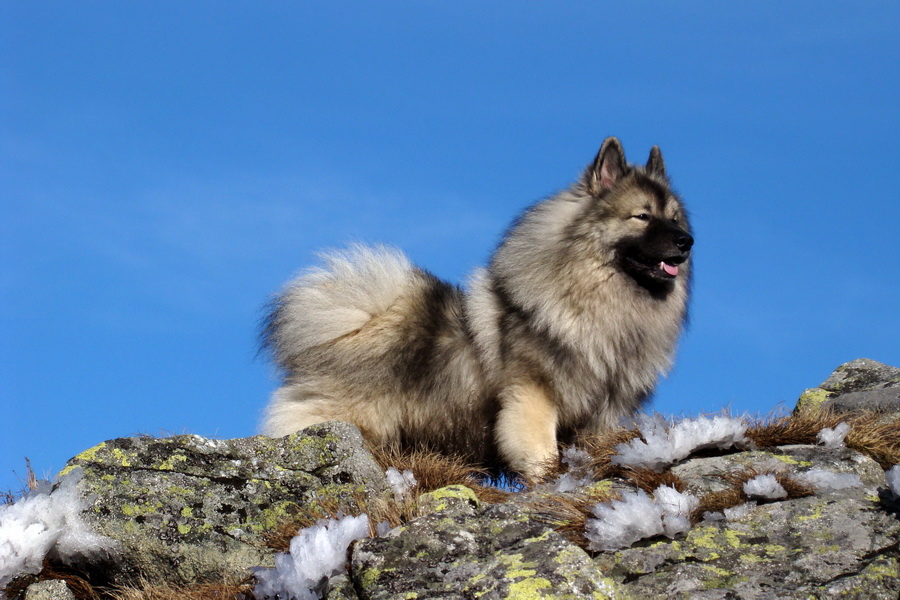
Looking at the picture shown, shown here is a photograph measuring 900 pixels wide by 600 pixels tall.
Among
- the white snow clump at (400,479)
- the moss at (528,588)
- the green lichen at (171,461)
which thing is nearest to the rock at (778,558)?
the moss at (528,588)

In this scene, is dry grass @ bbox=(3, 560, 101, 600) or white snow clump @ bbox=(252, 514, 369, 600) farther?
dry grass @ bbox=(3, 560, 101, 600)

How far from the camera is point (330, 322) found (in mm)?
6914

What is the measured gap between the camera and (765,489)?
4.30m

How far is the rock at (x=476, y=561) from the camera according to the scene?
11.6 feet

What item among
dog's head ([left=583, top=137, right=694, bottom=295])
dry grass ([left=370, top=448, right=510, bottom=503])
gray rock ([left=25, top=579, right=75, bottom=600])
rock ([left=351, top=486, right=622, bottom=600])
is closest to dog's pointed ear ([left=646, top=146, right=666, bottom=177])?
dog's head ([left=583, top=137, right=694, bottom=295])

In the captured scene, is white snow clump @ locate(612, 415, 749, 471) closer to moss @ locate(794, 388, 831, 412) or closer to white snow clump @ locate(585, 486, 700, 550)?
white snow clump @ locate(585, 486, 700, 550)

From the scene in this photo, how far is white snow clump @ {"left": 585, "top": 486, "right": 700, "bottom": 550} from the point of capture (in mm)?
3961

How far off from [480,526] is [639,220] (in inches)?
132

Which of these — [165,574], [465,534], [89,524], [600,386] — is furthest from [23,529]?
[600,386]

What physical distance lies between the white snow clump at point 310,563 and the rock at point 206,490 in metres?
0.57

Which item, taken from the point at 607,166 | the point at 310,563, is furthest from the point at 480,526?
the point at 607,166

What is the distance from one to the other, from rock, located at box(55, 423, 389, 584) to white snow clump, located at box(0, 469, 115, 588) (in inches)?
2.8

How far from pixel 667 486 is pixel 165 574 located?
9.04 feet

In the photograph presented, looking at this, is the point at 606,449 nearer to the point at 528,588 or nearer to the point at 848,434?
the point at 848,434
